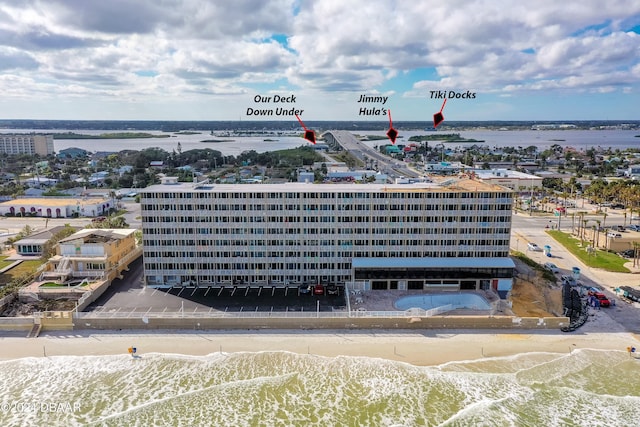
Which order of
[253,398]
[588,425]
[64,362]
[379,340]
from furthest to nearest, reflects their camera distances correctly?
1. [379,340]
2. [64,362]
3. [253,398]
4. [588,425]

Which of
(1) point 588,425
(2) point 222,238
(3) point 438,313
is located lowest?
(1) point 588,425

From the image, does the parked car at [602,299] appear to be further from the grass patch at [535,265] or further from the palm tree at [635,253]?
the palm tree at [635,253]

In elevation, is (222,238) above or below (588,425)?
above

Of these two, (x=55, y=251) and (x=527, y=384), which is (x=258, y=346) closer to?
(x=527, y=384)

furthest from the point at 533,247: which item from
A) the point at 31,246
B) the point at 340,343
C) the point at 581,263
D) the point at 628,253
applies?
the point at 31,246

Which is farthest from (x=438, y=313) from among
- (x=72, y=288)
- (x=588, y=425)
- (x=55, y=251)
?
(x=55, y=251)

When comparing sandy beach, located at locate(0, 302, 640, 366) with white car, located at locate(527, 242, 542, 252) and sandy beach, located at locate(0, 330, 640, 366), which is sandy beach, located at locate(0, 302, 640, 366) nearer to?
sandy beach, located at locate(0, 330, 640, 366)
